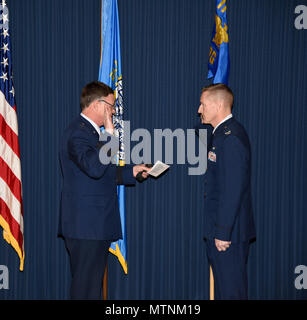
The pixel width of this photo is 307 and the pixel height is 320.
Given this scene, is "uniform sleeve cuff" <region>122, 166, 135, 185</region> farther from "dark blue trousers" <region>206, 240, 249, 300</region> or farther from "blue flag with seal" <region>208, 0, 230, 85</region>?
"blue flag with seal" <region>208, 0, 230, 85</region>

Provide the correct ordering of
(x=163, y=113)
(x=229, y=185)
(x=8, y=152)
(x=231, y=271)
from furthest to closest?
(x=163, y=113) < (x=8, y=152) < (x=231, y=271) < (x=229, y=185)

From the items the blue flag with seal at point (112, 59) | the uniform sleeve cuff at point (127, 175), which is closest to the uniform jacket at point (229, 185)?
the uniform sleeve cuff at point (127, 175)

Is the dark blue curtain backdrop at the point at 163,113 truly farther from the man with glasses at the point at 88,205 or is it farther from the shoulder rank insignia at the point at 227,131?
the shoulder rank insignia at the point at 227,131

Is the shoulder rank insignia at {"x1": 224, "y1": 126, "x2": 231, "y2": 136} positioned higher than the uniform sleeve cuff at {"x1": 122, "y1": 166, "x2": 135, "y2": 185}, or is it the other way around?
the shoulder rank insignia at {"x1": 224, "y1": 126, "x2": 231, "y2": 136}

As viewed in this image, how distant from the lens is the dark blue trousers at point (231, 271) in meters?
2.01

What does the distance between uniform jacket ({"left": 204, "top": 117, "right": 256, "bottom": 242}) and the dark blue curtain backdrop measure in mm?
911

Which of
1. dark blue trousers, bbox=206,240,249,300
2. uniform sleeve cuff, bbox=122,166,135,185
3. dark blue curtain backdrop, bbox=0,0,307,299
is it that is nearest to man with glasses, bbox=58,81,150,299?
uniform sleeve cuff, bbox=122,166,135,185

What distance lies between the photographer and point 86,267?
205 centimetres

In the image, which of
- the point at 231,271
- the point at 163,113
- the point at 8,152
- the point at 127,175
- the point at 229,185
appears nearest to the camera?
the point at 229,185

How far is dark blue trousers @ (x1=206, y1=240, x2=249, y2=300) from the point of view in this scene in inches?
79.0

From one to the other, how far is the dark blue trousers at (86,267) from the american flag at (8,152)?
821mm

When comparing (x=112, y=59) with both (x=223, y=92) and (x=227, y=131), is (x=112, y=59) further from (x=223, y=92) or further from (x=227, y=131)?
(x=227, y=131)

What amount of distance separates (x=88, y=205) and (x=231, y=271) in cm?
94

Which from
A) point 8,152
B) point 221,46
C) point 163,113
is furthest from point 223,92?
point 8,152
